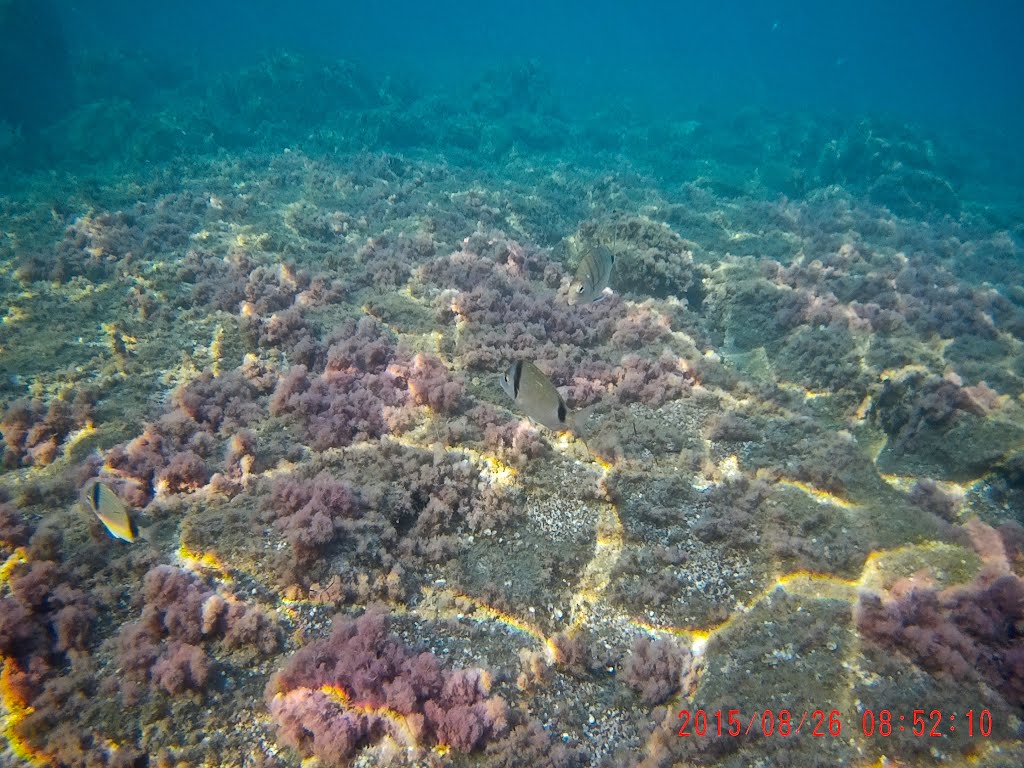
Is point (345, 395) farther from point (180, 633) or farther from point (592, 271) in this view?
point (592, 271)

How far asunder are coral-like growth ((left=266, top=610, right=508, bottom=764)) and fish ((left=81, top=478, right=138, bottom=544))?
162cm

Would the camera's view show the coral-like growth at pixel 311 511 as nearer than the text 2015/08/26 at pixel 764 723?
No

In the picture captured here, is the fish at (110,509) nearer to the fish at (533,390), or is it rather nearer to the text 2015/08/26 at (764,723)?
the fish at (533,390)

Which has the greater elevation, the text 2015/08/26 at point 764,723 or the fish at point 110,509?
the fish at point 110,509

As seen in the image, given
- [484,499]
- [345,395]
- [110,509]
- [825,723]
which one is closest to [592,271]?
[484,499]

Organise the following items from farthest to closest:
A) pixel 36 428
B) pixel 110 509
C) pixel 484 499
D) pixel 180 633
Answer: pixel 36 428 < pixel 484 499 < pixel 110 509 < pixel 180 633

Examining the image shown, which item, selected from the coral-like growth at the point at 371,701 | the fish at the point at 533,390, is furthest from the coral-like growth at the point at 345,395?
the fish at the point at 533,390

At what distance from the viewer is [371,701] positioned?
3.34m

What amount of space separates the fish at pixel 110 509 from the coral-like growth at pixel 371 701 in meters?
1.62

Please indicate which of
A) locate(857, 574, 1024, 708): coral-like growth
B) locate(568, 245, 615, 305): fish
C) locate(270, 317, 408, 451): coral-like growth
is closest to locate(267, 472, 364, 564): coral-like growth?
locate(270, 317, 408, 451): coral-like growth

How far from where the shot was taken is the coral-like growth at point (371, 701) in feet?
10.5

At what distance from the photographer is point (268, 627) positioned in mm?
3791

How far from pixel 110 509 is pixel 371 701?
2.42 metres

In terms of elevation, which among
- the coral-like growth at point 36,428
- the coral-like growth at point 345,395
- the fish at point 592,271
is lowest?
the coral-like growth at point 36,428
